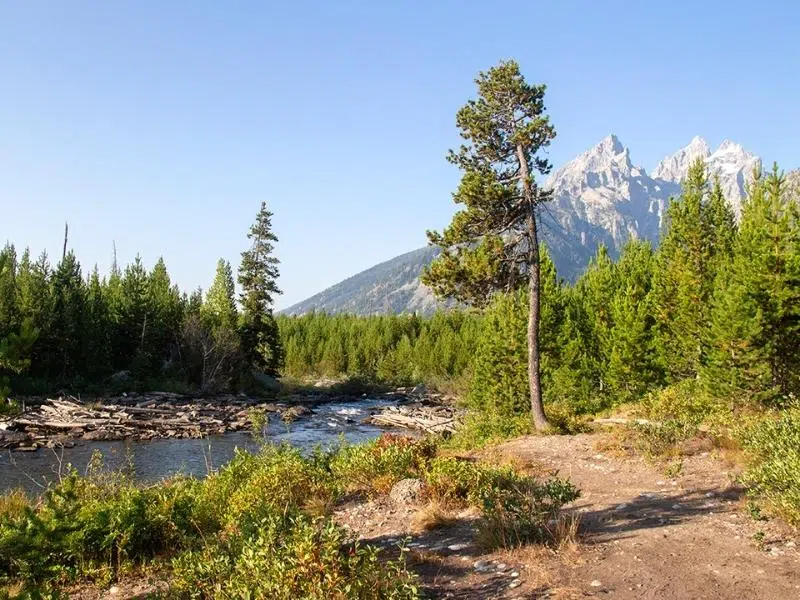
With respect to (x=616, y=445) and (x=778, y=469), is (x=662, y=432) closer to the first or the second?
(x=616, y=445)

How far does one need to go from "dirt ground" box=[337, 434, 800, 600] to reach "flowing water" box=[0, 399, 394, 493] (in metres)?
5.86

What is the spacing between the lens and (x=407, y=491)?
1030cm

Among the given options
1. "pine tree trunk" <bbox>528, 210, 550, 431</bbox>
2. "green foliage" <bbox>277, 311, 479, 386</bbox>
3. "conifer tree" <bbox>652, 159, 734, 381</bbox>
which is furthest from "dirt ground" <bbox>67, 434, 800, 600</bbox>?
"green foliage" <bbox>277, 311, 479, 386</bbox>

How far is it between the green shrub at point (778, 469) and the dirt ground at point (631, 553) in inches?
12.8

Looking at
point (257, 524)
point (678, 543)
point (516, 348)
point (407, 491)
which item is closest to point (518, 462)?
point (407, 491)

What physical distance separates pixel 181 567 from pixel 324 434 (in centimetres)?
3009

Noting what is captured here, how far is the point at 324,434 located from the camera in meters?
36.2

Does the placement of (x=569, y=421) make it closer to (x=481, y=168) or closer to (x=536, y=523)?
(x=481, y=168)

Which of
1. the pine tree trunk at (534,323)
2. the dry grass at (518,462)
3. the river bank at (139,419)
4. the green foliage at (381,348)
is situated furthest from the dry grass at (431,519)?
the green foliage at (381,348)

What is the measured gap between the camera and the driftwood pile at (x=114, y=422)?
29.8 meters

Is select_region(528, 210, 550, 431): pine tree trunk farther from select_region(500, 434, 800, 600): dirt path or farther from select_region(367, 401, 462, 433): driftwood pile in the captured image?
select_region(367, 401, 462, 433): driftwood pile

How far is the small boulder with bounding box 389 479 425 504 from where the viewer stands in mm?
10125

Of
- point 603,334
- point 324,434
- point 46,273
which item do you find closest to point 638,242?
point 603,334

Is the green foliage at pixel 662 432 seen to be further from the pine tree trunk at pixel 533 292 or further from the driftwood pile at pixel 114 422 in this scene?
the driftwood pile at pixel 114 422
